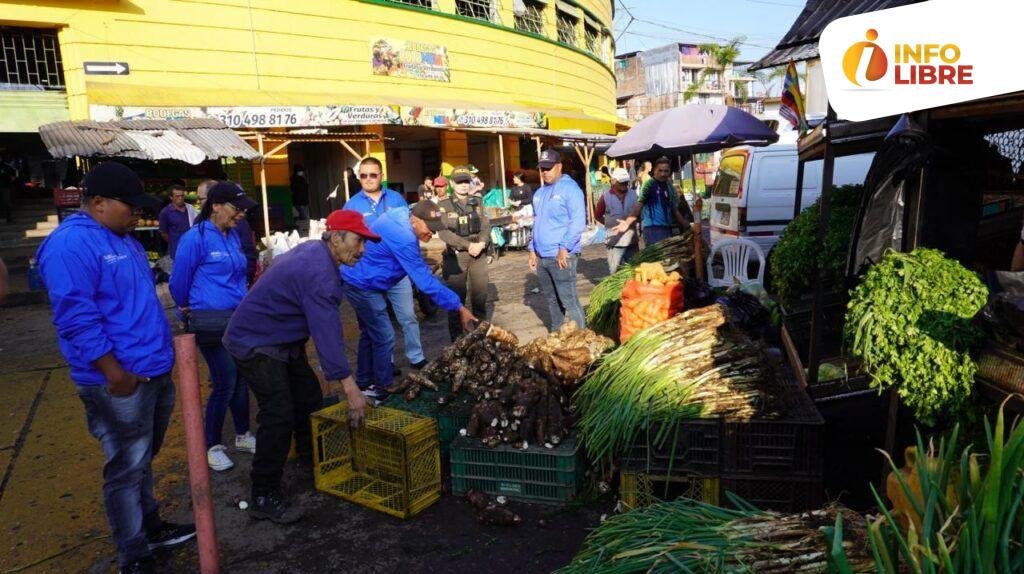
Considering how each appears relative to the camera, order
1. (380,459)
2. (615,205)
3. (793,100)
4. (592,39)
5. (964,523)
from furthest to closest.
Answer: (592,39)
(615,205)
(793,100)
(380,459)
(964,523)

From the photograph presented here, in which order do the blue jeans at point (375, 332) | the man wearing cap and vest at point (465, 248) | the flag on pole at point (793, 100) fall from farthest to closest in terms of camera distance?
the man wearing cap and vest at point (465, 248)
the flag on pole at point (793, 100)
the blue jeans at point (375, 332)

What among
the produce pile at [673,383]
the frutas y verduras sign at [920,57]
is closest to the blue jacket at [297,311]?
the produce pile at [673,383]

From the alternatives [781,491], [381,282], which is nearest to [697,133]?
[381,282]

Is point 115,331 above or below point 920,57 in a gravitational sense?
below

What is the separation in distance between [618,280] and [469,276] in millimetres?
1850

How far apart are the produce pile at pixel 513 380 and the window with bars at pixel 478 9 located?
18310 millimetres

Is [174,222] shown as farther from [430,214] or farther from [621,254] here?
[621,254]

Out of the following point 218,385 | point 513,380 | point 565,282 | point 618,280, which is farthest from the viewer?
point 565,282

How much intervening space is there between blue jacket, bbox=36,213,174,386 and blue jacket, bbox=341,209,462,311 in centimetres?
231

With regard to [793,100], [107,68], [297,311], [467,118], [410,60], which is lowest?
[297,311]

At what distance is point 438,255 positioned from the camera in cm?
1525

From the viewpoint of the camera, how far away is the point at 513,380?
4426 millimetres

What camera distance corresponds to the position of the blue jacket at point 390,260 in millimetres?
5648

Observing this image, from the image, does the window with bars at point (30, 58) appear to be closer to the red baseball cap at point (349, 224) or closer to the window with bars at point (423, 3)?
the window with bars at point (423, 3)
